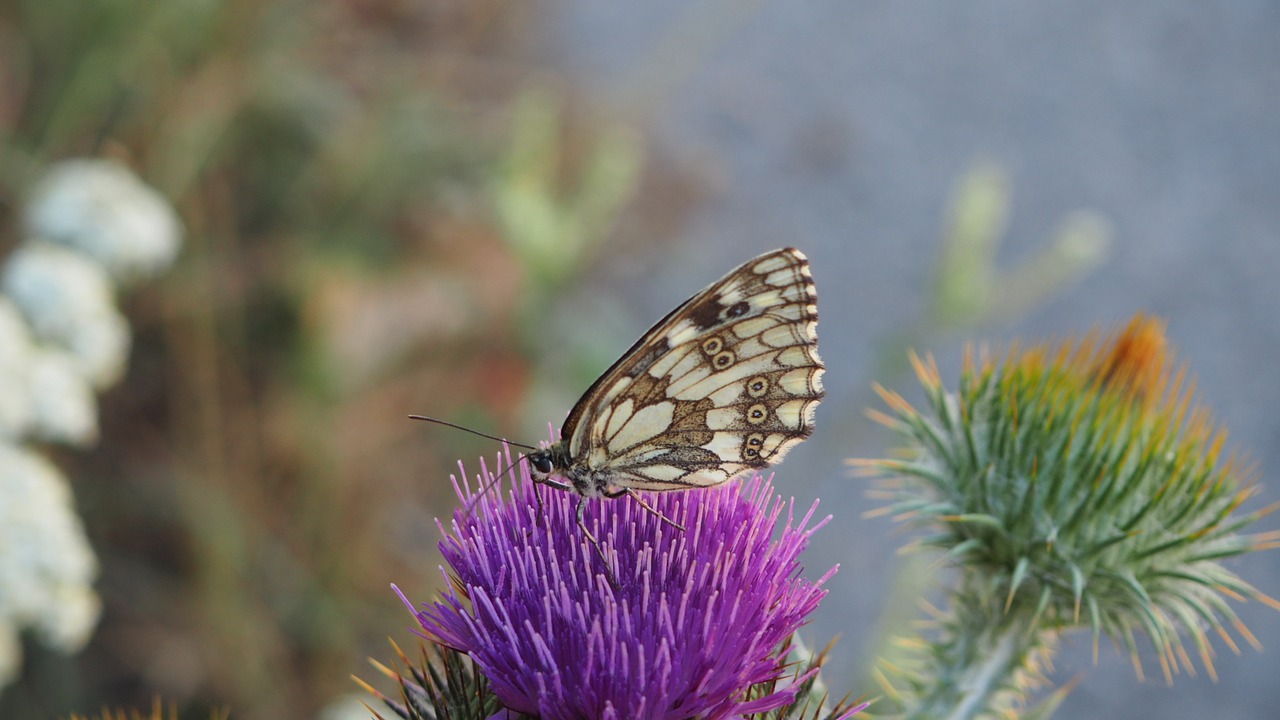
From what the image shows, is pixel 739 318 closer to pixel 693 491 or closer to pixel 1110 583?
pixel 693 491

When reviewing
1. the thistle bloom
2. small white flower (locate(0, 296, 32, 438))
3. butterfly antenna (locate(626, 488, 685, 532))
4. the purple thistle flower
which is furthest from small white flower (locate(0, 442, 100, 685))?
the thistle bloom

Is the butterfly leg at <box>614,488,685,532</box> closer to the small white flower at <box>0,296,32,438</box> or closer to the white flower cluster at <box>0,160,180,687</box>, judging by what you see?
the white flower cluster at <box>0,160,180,687</box>

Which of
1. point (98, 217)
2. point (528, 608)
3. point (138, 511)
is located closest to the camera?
point (528, 608)

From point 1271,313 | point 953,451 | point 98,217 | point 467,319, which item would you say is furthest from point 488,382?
point 1271,313

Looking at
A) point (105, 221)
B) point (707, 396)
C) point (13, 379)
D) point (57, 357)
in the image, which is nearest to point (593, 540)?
point (707, 396)

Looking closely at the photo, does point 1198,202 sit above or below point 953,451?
above
